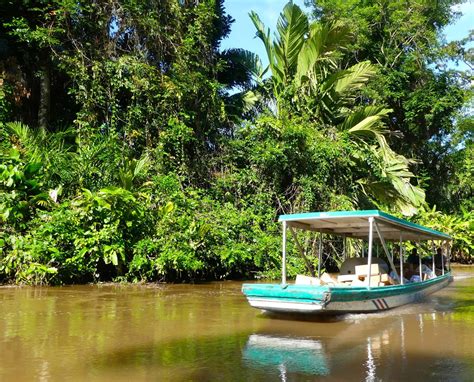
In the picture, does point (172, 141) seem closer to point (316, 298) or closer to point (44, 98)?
point (44, 98)

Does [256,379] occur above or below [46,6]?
below

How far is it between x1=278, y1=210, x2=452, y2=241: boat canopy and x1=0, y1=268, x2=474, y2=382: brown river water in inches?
64.7

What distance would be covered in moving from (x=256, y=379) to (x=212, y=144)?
44.2ft

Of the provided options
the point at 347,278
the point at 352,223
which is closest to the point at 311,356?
the point at 347,278

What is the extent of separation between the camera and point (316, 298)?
7.56 m

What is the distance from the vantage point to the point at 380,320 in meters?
8.47

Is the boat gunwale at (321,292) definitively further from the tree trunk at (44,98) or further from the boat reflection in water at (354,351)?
the tree trunk at (44,98)

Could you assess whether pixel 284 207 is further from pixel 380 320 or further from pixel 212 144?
pixel 380 320

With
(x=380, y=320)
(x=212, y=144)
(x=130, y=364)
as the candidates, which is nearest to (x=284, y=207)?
(x=212, y=144)

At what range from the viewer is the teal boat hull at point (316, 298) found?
7625 millimetres

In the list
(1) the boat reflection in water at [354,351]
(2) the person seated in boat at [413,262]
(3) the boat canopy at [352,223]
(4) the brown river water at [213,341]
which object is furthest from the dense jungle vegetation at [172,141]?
(1) the boat reflection in water at [354,351]

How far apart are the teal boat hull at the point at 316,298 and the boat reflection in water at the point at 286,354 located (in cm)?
83

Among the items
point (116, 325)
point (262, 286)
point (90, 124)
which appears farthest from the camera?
point (90, 124)

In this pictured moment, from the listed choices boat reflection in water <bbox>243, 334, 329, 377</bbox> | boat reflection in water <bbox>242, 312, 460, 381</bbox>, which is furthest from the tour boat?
boat reflection in water <bbox>243, 334, 329, 377</bbox>
